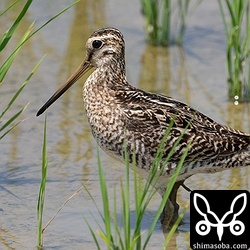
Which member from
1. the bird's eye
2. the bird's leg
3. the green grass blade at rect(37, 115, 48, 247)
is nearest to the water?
the bird's leg

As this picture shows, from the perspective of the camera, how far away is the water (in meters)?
7.27

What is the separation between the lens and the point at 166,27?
413 inches

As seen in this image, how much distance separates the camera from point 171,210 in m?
7.26

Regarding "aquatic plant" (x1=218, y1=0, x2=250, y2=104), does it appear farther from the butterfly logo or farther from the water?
the butterfly logo

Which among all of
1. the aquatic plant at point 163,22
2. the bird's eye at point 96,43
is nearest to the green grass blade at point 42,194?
the bird's eye at point 96,43

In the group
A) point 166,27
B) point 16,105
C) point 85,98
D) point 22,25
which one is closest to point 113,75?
point 85,98

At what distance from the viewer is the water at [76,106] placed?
7.27 m

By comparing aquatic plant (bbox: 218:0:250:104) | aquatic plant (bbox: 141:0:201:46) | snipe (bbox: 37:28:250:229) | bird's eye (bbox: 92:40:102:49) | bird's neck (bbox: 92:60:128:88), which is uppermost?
aquatic plant (bbox: 141:0:201:46)

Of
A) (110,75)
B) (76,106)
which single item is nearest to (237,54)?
(76,106)

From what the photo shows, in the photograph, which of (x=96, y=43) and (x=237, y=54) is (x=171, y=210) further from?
(x=237, y=54)

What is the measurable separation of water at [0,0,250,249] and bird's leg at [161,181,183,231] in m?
0.09

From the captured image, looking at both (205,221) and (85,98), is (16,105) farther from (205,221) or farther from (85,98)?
(205,221)

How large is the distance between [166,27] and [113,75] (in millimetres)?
3037

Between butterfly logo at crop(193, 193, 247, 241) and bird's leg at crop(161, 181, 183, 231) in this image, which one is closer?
butterfly logo at crop(193, 193, 247, 241)
